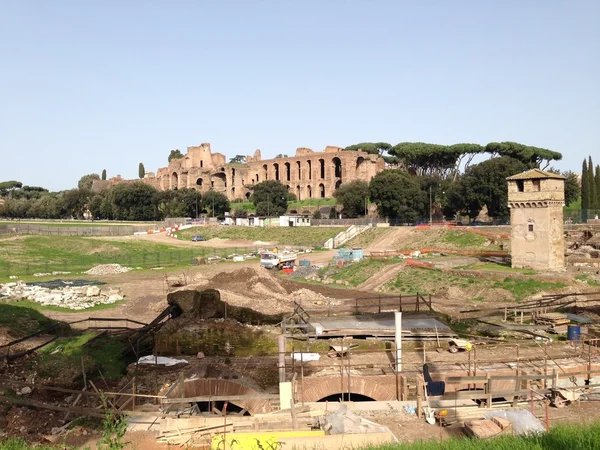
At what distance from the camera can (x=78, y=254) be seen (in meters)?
50.5

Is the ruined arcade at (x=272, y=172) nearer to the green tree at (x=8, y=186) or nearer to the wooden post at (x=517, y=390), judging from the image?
the green tree at (x=8, y=186)

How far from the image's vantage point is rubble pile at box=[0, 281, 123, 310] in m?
27.5

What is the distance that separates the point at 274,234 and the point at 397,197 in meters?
14.8

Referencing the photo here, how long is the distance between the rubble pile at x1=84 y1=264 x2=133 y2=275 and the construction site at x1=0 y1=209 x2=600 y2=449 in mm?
9118

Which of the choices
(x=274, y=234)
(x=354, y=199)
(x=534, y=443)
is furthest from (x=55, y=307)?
(x=354, y=199)

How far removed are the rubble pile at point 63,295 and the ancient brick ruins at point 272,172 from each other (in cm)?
6004

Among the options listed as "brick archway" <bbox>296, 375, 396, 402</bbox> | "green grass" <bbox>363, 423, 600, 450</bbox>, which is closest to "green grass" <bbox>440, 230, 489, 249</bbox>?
"brick archway" <bbox>296, 375, 396, 402</bbox>

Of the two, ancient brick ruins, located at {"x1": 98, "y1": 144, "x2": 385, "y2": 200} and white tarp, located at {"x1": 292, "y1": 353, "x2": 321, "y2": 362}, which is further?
ancient brick ruins, located at {"x1": 98, "y1": 144, "x2": 385, "y2": 200}

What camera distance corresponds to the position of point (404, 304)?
88.6 ft

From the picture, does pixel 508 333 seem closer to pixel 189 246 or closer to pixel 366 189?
pixel 189 246

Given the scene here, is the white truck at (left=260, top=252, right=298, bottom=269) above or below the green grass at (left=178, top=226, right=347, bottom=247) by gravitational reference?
below

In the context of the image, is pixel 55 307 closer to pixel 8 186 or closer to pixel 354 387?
pixel 354 387

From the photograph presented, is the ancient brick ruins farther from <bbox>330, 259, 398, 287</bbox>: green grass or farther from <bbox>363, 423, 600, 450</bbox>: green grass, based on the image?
<bbox>363, 423, 600, 450</bbox>: green grass

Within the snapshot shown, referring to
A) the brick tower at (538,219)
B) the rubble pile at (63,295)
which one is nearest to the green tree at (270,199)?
the rubble pile at (63,295)
